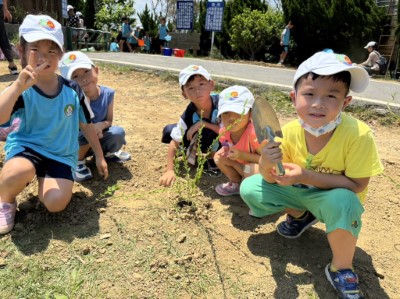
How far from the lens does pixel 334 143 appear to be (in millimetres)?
1599

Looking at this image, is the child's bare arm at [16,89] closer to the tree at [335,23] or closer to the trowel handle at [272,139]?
the trowel handle at [272,139]

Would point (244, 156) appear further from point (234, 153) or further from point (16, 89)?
point (16, 89)

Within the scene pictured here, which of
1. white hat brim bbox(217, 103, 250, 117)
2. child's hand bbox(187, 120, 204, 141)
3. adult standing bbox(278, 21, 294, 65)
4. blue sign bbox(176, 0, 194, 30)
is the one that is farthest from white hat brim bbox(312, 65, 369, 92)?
blue sign bbox(176, 0, 194, 30)

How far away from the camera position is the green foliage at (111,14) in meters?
21.3

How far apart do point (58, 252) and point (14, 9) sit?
9.31 metres

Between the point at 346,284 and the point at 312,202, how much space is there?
0.36 meters

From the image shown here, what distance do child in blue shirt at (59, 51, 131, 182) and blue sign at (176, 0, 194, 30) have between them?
45.8 ft

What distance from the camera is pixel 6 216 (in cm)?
183

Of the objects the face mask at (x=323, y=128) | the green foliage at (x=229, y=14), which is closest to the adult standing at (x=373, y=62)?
the green foliage at (x=229, y=14)

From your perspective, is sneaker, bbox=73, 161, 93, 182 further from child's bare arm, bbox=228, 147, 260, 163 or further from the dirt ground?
child's bare arm, bbox=228, 147, 260, 163

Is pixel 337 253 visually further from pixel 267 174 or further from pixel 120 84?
pixel 120 84

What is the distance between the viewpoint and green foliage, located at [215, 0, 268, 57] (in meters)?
14.9

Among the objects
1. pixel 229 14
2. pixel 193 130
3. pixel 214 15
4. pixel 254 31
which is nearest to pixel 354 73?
pixel 193 130

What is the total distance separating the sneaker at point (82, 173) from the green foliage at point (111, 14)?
68.3 ft
